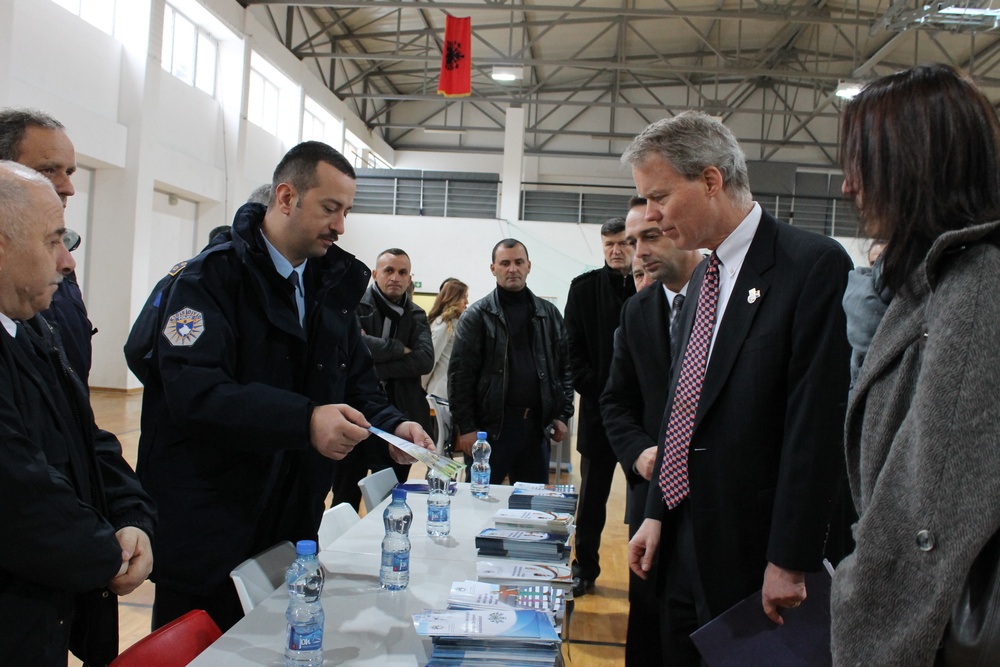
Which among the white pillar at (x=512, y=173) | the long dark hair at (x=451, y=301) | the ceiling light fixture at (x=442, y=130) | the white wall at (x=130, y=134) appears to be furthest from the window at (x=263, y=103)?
the long dark hair at (x=451, y=301)

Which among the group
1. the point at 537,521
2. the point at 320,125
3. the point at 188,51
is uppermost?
the point at 320,125

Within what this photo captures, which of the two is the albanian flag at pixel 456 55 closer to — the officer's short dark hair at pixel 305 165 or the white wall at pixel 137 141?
the white wall at pixel 137 141

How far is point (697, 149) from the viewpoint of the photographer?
5.83ft

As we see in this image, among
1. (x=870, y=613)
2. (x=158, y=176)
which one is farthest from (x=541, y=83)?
(x=870, y=613)

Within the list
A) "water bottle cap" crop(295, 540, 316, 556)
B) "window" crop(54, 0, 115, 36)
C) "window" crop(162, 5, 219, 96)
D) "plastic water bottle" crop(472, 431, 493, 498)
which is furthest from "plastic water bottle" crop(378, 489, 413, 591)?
"window" crop(162, 5, 219, 96)

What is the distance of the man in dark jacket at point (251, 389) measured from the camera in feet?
6.18

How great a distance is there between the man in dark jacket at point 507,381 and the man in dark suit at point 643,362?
1425 mm

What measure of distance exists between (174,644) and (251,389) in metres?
0.59

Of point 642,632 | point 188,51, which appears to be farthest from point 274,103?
point 642,632

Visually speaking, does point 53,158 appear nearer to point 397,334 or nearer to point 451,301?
point 397,334

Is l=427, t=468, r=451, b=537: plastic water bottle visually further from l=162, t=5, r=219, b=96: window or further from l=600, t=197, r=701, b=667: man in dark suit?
l=162, t=5, r=219, b=96: window

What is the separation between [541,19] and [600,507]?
12.6m

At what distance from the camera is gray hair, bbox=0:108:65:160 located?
2.17m

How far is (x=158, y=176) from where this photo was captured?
33.6 feet
